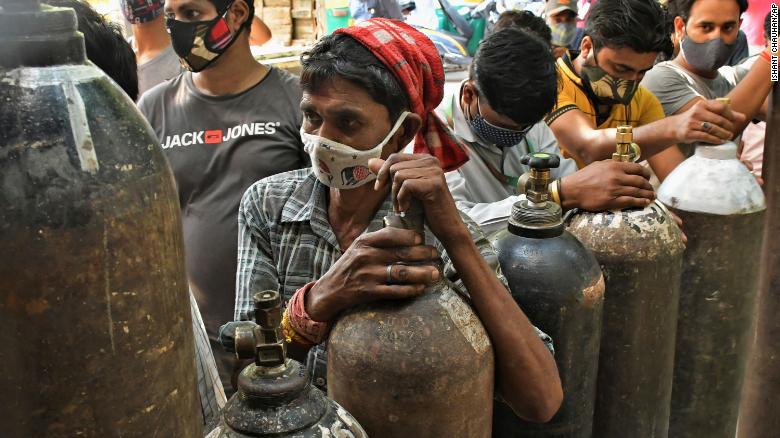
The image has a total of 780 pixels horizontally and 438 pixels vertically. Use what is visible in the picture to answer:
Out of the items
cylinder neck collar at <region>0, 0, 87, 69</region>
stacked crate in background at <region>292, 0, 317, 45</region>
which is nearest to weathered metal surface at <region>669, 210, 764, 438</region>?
cylinder neck collar at <region>0, 0, 87, 69</region>

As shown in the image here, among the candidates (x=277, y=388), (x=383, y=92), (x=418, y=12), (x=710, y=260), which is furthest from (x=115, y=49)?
(x=418, y=12)

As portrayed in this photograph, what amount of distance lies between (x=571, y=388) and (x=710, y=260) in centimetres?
85

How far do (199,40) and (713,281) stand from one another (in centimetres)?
200

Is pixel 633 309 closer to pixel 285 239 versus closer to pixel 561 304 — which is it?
pixel 561 304

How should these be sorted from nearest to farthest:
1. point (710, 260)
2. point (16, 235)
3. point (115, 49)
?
point (16, 235) → point (115, 49) → point (710, 260)

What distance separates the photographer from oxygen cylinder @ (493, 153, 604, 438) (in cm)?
175

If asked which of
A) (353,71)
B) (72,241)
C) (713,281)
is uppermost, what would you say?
(72,241)

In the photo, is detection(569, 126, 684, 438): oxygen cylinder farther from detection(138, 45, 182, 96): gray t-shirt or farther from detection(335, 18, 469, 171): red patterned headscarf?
detection(138, 45, 182, 96): gray t-shirt

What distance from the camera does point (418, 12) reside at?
8.68 metres

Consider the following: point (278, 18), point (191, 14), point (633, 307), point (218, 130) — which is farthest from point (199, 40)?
point (278, 18)

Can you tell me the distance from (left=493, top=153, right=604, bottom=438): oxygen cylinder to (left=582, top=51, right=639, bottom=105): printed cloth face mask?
1.69 m

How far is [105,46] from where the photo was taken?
77.3 inches

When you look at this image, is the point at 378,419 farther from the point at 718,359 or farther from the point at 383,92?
the point at 718,359

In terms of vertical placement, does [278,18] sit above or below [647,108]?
below
